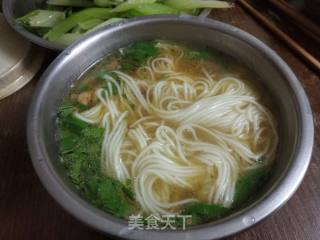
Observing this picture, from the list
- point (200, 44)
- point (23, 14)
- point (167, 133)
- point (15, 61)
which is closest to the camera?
point (167, 133)

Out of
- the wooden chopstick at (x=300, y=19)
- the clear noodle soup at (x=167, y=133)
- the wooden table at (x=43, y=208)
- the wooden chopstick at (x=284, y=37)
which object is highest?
the wooden chopstick at (x=300, y=19)

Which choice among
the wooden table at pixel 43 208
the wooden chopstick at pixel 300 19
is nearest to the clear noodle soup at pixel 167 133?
the wooden table at pixel 43 208

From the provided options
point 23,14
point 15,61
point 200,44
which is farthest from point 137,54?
point 23,14

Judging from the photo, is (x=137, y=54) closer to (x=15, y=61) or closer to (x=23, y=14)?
(x=15, y=61)

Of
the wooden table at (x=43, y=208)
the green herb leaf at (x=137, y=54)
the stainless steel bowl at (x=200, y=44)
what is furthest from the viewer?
the green herb leaf at (x=137, y=54)

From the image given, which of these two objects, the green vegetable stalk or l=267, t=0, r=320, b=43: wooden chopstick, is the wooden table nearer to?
l=267, t=0, r=320, b=43: wooden chopstick

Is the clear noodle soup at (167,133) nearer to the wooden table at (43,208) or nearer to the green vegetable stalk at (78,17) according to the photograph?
the wooden table at (43,208)

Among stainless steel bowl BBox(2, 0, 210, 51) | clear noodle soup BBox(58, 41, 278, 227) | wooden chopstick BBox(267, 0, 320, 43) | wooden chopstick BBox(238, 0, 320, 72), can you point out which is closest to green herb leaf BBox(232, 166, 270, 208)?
clear noodle soup BBox(58, 41, 278, 227)
